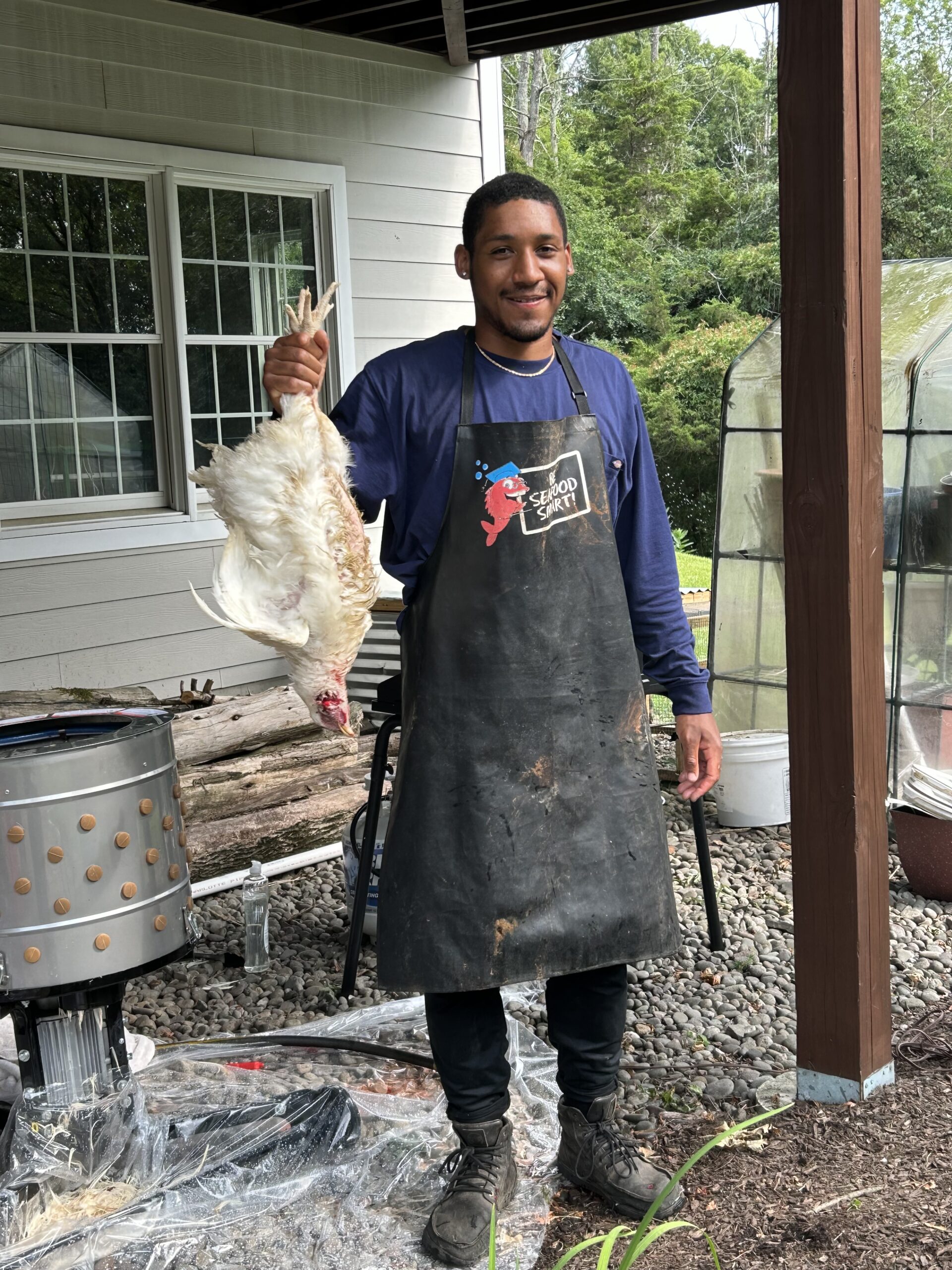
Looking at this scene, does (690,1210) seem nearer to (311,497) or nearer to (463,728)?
(463,728)

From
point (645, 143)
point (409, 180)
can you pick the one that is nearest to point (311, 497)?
point (409, 180)

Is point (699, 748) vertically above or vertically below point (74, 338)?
below

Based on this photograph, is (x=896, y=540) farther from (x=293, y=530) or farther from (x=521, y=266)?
(x=293, y=530)

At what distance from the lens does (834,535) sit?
2.97 meters

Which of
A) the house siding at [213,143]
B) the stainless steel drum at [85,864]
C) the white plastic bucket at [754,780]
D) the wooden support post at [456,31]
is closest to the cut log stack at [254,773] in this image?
the house siding at [213,143]

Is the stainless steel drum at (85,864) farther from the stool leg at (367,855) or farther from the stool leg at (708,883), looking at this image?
the stool leg at (708,883)

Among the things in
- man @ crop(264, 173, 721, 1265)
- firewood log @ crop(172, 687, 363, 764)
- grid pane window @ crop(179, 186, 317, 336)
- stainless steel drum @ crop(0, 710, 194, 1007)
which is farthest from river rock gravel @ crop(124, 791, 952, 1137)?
grid pane window @ crop(179, 186, 317, 336)

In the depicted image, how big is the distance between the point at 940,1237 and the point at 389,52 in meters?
7.07

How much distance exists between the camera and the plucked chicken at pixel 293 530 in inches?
94.7

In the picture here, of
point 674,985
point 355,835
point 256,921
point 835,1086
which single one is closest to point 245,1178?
point 835,1086

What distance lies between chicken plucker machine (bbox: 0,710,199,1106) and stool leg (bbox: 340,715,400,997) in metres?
1.17

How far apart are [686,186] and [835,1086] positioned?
25319mm

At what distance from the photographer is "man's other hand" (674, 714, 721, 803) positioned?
2959mm

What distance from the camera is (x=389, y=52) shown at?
7.67 metres
